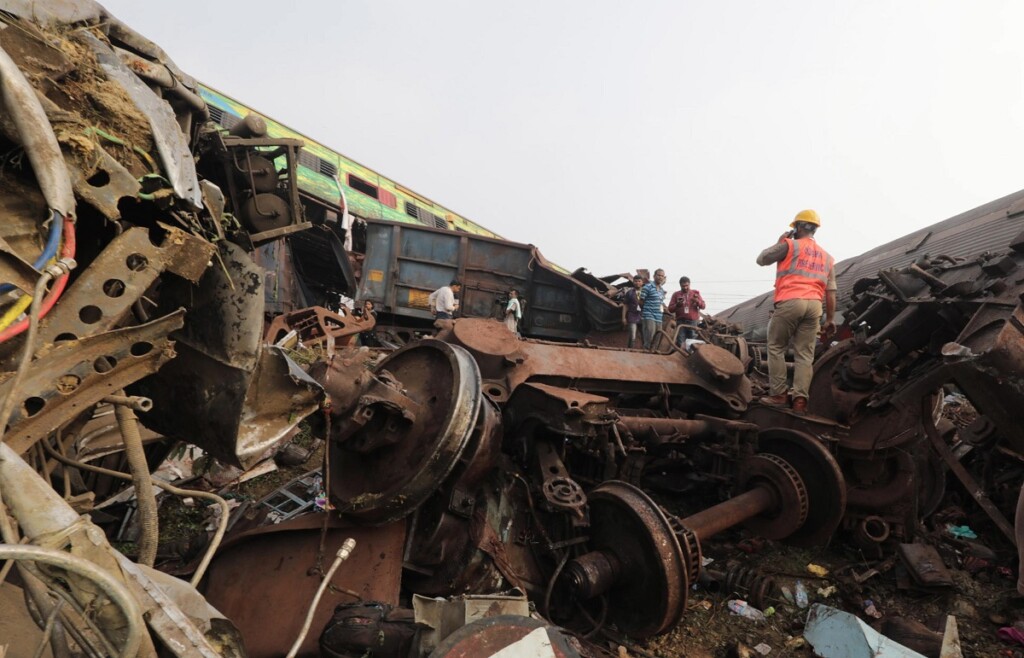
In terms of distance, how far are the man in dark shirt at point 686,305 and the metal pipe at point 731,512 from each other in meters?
5.08

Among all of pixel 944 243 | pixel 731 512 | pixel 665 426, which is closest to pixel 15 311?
pixel 665 426

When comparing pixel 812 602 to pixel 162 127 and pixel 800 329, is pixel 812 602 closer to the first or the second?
pixel 800 329

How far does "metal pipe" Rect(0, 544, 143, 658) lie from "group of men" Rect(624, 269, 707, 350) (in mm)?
7415

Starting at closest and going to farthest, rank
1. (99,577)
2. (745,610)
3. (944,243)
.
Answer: (99,577) < (745,610) < (944,243)

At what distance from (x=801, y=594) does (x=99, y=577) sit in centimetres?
390

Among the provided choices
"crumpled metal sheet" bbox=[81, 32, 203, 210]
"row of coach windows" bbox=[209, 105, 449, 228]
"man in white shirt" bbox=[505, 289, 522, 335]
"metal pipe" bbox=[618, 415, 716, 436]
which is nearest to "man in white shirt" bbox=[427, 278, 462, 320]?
"man in white shirt" bbox=[505, 289, 522, 335]

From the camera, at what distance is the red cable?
120 cm

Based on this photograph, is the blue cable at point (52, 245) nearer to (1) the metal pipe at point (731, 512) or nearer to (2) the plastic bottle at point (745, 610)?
(1) the metal pipe at point (731, 512)

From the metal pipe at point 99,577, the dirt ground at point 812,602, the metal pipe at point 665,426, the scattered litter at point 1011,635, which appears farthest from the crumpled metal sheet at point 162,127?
the scattered litter at point 1011,635

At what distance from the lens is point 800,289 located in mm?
4652

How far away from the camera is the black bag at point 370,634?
1.83 m

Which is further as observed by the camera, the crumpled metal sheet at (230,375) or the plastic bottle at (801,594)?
the plastic bottle at (801,594)

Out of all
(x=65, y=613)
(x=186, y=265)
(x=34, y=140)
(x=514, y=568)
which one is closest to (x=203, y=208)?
(x=186, y=265)

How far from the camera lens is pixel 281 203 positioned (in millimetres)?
5527
